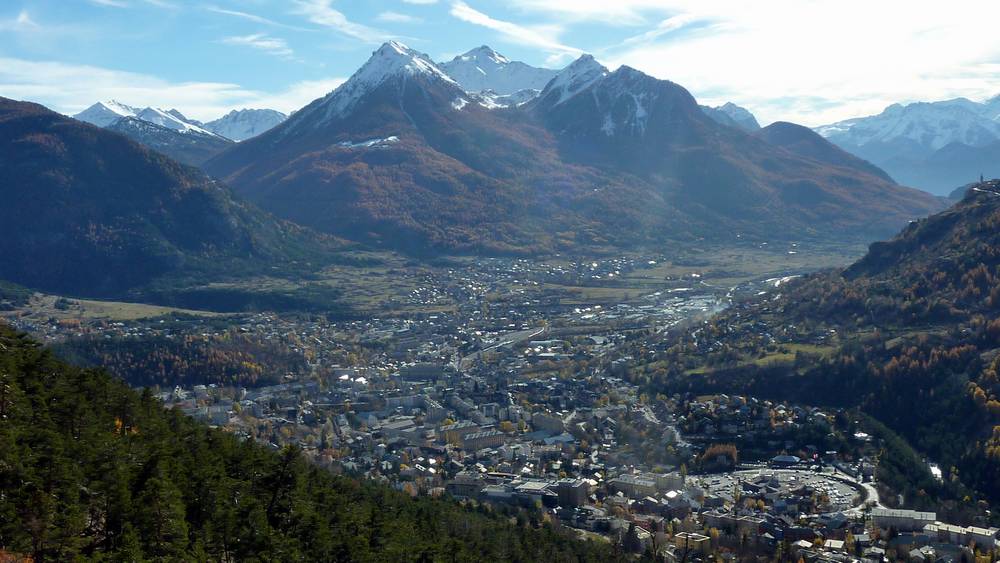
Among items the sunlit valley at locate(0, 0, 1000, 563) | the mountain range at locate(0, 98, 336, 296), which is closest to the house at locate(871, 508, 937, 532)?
the sunlit valley at locate(0, 0, 1000, 563)

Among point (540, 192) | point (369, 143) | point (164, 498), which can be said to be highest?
point (369, 143)

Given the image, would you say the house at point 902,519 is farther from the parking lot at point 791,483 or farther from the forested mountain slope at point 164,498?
the forested mountain slope at point 164,498

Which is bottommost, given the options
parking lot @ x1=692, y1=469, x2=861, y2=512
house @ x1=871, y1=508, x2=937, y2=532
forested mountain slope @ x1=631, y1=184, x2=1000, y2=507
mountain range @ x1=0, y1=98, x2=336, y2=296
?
parking lot @ x1=692, y1=469, x2=861, y2=512

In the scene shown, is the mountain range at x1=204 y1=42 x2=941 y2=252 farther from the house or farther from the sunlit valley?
the house

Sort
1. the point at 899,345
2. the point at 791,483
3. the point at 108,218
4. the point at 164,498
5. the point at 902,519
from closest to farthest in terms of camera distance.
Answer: the point at 164,498
the point at 902,519
the point at 791,483
the point at 899,345
the point at 108,218

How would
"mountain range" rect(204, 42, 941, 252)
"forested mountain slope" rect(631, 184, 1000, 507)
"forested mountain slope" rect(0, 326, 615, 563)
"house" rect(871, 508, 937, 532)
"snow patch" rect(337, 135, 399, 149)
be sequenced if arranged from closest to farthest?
"forested mountain slope" rect(0, 326, 615, 563) → "house" rect(871, 508, 937, 532) → "forested mountain slope" rect(631, 184, 1000, 507) → "mountain range" rect(204, 42, 941, 252) → "snow patch" rect(337, 135, 399, 149)

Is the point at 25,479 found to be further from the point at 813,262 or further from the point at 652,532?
the point at 813,262

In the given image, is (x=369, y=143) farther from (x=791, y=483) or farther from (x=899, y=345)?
(x=791, y=483)

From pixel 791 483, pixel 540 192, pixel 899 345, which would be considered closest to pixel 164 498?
pixel 791 483
